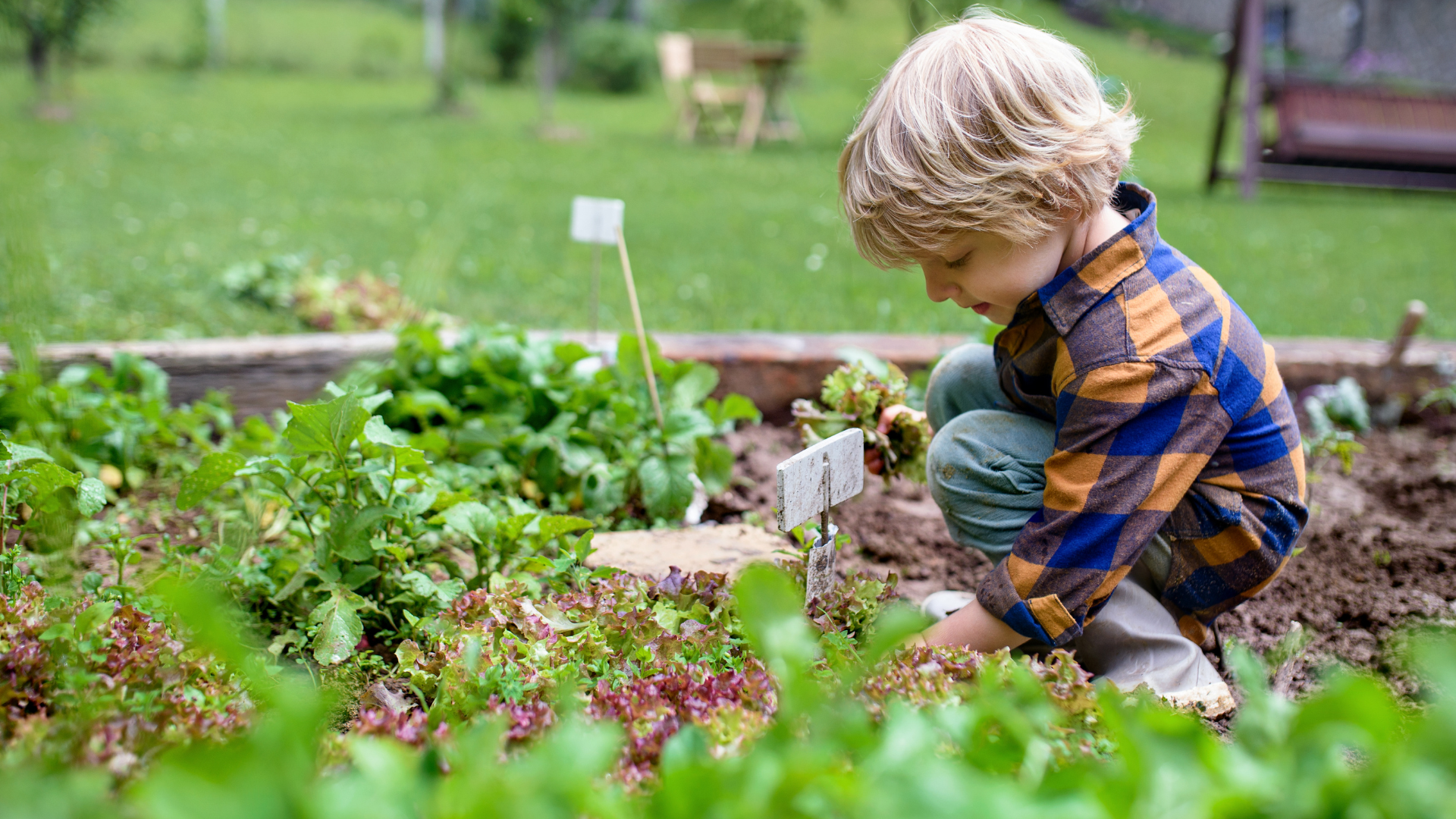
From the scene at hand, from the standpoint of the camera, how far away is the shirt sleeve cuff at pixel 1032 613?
4.60 feet

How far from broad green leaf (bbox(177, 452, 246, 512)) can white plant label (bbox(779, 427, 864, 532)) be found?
2.70ft

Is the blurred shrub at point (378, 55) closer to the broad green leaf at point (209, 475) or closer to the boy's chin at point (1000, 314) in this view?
the broad green leaf at point (209, 475)

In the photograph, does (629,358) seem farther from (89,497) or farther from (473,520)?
(89,497)

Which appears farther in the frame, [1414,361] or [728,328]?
[728,328]

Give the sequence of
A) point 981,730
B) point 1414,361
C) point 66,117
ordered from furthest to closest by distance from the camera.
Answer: point 66,117
point 1414,361
point 981,730

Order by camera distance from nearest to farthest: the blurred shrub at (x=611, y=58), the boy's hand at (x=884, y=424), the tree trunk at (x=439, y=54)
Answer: the boy's hand at (x=884, y=424) < the tree trunk at (x=439, y=54) < the blurred shrub at (x=611, y=58)

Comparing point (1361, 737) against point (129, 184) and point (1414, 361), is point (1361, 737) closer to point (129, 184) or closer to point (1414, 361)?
point (1414, 361)

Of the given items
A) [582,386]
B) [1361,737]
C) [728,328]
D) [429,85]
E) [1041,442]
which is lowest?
[429,85]

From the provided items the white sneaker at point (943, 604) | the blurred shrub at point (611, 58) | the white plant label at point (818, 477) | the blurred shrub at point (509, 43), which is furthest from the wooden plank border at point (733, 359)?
the blurred shrub at point (611, 58)

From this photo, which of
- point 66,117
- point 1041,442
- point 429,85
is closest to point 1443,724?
point 1041,442

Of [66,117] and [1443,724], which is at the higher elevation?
[1443,724]

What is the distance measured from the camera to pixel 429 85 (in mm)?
13883

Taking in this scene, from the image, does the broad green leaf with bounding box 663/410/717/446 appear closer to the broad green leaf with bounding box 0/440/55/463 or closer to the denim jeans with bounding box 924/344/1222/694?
the denim jeans with bounding box 924/344/1222/694

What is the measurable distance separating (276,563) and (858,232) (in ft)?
3.65
